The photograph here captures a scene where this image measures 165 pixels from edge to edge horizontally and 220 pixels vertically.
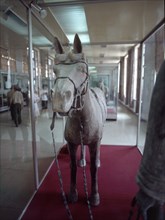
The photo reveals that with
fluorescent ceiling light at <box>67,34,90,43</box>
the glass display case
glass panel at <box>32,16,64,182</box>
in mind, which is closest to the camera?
glass panel at <box>32,16,64,182</box>

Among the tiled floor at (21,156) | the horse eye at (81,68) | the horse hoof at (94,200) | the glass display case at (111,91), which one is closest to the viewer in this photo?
the horse eye at (81,68)

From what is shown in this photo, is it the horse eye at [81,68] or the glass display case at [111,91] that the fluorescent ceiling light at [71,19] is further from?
the glass display case at [111,91]

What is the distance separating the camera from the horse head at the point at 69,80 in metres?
1.03

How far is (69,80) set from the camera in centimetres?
109

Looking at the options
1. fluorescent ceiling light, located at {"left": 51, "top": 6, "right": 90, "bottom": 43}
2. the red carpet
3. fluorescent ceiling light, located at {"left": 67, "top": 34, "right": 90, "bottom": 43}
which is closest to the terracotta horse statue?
the red carpet

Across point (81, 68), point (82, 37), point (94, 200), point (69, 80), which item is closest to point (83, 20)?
point (82, 37)

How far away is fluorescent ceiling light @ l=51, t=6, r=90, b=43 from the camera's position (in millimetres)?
2354

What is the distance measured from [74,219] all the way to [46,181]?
78 centimetres

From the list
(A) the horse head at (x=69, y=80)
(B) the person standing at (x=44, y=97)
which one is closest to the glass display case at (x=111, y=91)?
(B) the person standing at (x=44, y=97)

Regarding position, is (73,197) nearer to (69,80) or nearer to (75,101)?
(75,101)

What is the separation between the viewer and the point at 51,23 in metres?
2.66

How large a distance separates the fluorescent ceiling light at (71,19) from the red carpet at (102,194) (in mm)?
2311

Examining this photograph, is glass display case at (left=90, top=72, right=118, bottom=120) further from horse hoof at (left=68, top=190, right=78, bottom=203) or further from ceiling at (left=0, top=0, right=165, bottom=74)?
horse hoof at (left=68, top=190, right=78, bottom=203)

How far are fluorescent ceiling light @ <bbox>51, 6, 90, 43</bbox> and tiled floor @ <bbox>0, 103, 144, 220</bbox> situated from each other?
1483 mm
